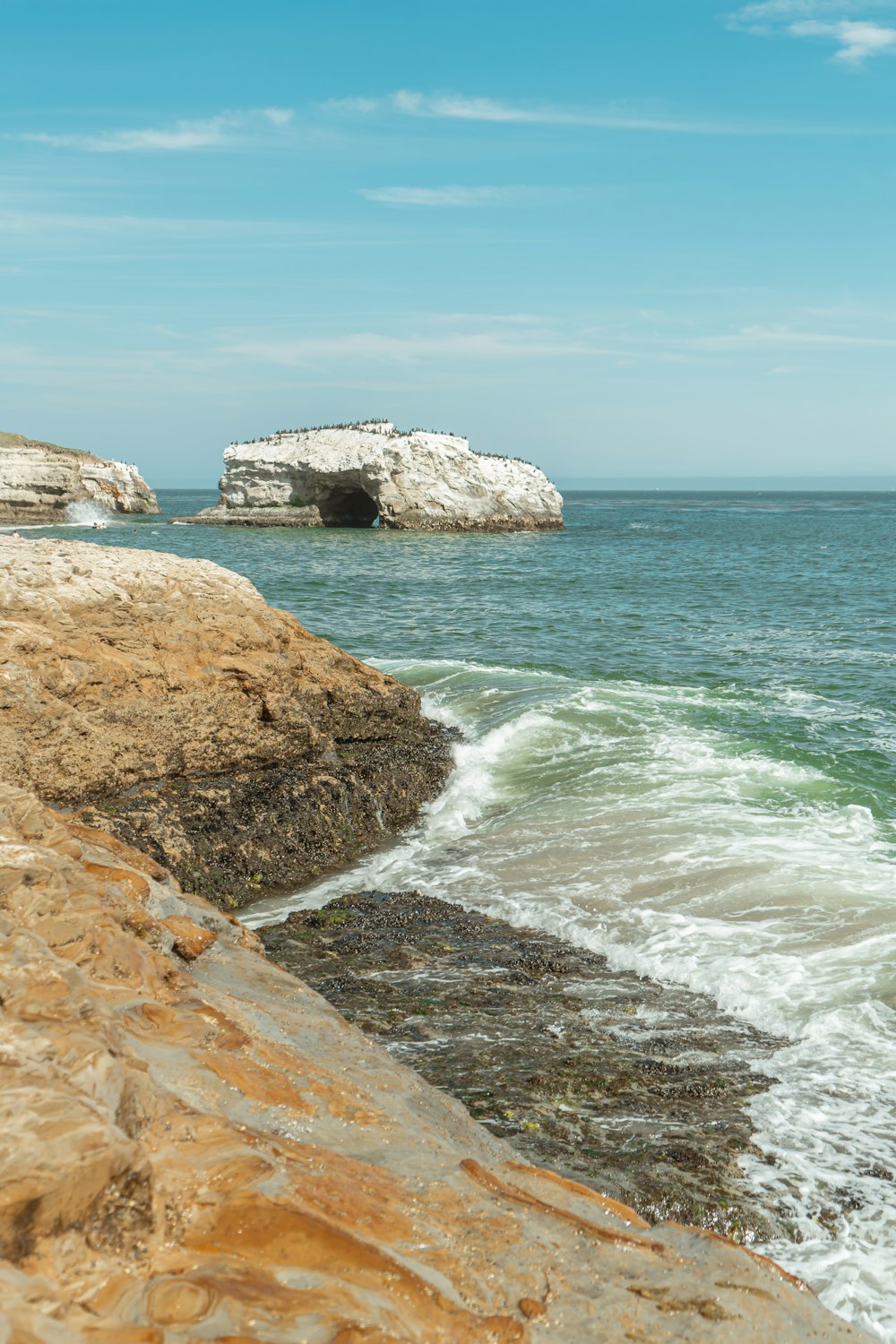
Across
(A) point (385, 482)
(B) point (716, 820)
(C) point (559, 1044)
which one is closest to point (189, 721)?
(C) point (559, 1044)

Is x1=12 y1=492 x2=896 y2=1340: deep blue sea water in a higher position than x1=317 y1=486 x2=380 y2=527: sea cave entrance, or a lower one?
lower

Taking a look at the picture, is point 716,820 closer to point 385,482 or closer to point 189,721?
point 189,721

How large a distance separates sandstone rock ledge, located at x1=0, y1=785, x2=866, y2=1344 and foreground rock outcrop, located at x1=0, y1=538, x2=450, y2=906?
514cm

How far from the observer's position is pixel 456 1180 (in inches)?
151

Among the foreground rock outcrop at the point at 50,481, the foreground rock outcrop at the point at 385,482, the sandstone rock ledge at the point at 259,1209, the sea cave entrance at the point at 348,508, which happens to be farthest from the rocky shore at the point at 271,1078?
the foreground rock outcrop at the point at 50,481

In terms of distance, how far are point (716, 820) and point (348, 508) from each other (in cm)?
6275

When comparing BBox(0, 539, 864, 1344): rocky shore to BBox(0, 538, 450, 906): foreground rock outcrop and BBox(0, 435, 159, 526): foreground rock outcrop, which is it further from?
BBox(0, 435, 159, 526): foreground rock outcrop

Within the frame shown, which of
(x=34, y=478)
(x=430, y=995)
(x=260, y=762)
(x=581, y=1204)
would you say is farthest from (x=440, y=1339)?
(x=34, y=478)

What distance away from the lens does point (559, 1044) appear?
22.8 ft

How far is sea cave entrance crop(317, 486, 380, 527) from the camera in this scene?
6969cm

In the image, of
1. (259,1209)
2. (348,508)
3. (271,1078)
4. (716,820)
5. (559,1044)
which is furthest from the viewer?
(348,508)

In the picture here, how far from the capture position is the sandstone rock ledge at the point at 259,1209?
2828mm

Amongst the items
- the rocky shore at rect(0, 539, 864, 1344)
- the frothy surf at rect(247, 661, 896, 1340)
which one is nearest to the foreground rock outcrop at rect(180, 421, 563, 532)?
the frothy surf at rect(247, 661, 896, 1340)

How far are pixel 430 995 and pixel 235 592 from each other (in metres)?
6.24
